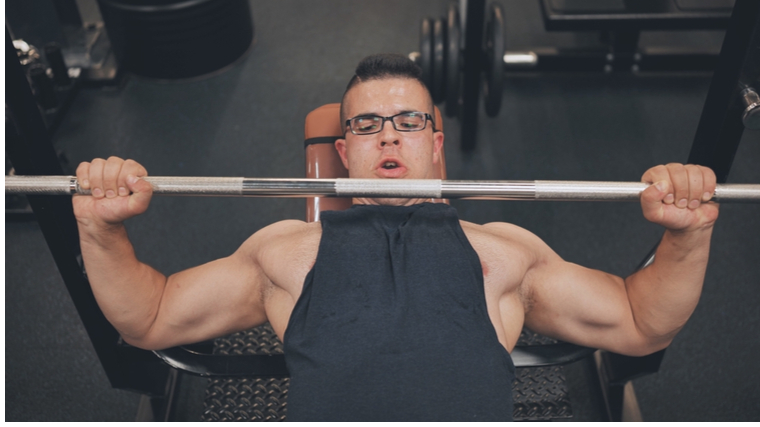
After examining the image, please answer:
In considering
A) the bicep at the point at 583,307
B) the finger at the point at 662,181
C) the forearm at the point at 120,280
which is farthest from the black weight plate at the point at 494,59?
the forearm at the point at 120,280

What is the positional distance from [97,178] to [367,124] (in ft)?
2.43

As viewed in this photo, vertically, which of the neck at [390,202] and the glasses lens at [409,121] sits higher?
the glasses lens at [409,121]

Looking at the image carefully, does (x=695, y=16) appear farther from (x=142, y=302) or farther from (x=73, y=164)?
(x=73, y=164)

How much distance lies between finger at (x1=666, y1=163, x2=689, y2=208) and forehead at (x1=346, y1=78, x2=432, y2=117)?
2.44 ft

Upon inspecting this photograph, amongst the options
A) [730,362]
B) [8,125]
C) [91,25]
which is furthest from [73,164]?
[730,362]

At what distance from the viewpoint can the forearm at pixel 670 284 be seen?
1.49 m

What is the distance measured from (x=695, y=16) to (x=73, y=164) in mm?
→ 2779

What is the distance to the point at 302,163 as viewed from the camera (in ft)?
9.70

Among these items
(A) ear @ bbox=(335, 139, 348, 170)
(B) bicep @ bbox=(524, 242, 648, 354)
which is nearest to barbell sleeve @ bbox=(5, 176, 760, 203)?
(B) bicep @ bbox=(524, 242, 648, 354)

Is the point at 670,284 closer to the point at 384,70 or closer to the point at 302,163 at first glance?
the point at 384,70

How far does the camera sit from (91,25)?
3553mm

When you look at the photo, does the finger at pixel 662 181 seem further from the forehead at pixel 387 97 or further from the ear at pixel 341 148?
the ear at pixel 341 148

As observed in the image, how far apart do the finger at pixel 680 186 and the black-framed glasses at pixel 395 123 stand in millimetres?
698

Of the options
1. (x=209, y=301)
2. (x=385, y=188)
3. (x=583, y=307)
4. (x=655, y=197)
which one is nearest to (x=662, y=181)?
(x=655, y=197)
